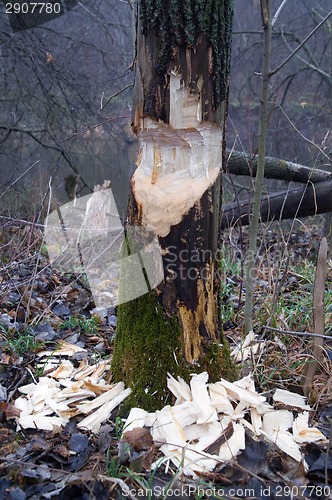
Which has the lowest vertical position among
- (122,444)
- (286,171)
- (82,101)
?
(122,444)

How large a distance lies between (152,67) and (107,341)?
1656 millimetres

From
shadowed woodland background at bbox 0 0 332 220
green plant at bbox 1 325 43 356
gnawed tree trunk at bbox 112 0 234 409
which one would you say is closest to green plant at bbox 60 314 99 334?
green plant at bbox 1 325 43 356

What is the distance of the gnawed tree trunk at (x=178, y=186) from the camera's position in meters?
1.81

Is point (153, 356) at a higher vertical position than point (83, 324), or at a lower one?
higher

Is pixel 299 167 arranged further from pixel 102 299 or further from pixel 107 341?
pixel 107 341

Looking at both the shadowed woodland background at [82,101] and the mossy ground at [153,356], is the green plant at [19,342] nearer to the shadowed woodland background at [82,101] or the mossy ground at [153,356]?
the mossy ground at [153,356]

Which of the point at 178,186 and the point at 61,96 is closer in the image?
the point at 178,186

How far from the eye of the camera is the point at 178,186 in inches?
75.9

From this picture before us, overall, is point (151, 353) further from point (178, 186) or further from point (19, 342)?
point (19, 342)

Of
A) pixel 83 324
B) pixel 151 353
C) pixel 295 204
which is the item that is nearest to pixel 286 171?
pixel 295 204

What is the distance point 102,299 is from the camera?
358 cm

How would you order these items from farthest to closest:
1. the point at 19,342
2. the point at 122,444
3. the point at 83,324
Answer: the point at 83,324 < the point at 19,342 < the point at 122,444

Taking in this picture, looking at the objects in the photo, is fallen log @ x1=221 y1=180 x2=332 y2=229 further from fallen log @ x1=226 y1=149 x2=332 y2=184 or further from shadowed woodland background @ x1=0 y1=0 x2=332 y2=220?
shadowed woodland background @ x1=0 y1=0 x2=332 y2=220

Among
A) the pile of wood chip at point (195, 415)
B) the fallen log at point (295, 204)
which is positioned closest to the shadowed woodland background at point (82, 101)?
the fallen log at point (295, 204)
